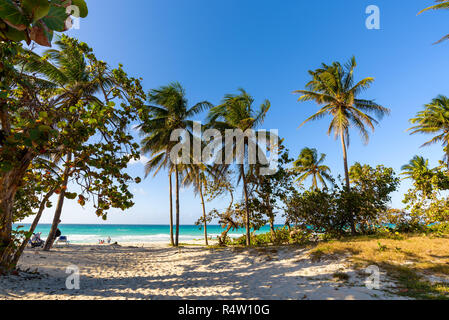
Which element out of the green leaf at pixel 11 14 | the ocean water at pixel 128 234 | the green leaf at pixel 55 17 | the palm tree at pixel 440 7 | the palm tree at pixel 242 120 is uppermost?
the palm tree at pixel 440 7

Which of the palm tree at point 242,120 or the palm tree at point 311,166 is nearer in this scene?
the palm tree at point 242,120

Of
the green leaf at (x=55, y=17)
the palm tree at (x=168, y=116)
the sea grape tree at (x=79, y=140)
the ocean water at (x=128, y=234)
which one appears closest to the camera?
the green leaf at (x=55, y=17)

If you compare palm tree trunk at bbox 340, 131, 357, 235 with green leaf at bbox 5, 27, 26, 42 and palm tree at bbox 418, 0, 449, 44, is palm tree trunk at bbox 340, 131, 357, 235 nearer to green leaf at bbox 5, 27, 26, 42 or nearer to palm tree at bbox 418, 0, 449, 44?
palm tree at bbox 418, 0, 449, 44

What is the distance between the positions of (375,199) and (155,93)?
16.6m

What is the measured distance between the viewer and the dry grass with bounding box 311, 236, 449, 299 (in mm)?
4633

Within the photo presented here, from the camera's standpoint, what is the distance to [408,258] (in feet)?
21.4

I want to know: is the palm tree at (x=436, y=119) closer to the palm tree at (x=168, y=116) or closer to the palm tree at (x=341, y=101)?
the palm tree at (x=341, y=101)

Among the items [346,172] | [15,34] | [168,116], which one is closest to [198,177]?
[168,116]

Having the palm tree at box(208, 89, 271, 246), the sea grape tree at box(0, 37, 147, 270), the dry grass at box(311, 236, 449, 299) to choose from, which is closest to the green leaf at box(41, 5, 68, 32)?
the sea grape tree at box(0, 37, 147, 270)

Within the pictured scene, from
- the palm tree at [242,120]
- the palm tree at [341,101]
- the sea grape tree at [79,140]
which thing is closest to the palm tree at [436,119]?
the palm tree at [341,101]

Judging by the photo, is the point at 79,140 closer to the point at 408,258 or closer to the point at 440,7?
the point at 408,258

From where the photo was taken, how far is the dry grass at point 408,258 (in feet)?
15.2
